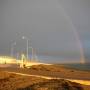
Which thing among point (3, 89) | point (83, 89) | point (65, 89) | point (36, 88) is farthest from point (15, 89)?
point (83, 89)

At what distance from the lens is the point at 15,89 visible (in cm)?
2508

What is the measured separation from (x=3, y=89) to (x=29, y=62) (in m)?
75.8

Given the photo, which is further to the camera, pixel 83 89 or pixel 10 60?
pixel 10 60

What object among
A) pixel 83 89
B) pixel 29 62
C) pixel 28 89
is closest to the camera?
pixel 28 89

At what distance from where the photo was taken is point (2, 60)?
11200cm

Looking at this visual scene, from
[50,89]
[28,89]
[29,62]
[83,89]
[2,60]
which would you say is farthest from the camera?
[2,60]

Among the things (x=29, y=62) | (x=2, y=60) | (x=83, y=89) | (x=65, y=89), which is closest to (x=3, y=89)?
(x=65, y=89)

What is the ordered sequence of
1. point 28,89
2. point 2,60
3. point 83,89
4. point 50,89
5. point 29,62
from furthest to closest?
point 2,60 → point 29,62 → point 83,89 → point 28,89 → point 50,89

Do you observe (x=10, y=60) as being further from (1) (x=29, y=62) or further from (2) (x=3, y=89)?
(2) (x=3, y=89)

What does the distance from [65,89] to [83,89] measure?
433 centimetres

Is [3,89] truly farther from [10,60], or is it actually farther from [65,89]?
[10,60]

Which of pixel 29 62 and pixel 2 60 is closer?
pixel 29 62

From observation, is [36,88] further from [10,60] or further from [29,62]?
[10,60]

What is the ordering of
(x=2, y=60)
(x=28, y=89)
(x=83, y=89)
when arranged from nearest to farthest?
1. (x=28, y=89)
2. (x=83, y=89)
3. (x=2, y=60)
